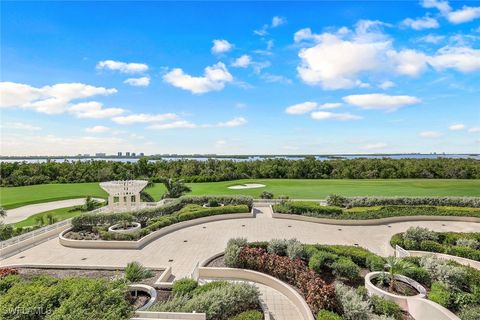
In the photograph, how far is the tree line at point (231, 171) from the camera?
4625cm

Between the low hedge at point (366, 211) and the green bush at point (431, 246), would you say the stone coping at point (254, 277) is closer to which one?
the green bush at point (431, 246)

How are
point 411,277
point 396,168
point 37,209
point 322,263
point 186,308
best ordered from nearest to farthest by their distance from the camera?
point 186,308 → point 411,277 → point 322,263 → point 37,209 → point 396,168

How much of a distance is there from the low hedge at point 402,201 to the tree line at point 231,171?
A: 26.4 m

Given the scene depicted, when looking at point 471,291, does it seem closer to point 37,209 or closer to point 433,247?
point 433,247

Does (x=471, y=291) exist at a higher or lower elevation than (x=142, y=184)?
lower

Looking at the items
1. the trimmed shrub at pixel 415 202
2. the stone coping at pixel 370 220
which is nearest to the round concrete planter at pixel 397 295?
the stone coping at pixel 370 220

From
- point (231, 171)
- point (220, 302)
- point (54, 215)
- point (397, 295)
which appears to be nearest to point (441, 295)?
point (397, 295)

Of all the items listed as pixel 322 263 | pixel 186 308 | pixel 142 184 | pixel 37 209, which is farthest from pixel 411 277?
pixel 37 209

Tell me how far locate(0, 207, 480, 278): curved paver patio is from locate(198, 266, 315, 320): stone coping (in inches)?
40.5

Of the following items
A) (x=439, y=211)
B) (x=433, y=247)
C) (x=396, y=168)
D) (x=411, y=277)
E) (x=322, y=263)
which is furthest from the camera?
(x=396, y=168)

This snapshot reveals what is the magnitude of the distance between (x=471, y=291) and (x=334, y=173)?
46209 mm

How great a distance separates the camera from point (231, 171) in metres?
51.8

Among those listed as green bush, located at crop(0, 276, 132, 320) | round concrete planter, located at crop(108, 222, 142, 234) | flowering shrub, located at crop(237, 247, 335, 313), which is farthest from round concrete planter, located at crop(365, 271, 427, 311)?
round concrete planter, located at crop(108, 222, 142, 234)

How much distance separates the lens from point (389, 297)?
7.68 meters
